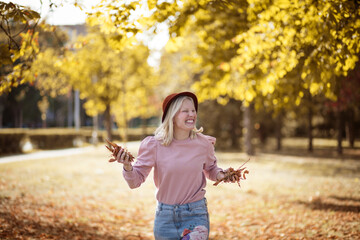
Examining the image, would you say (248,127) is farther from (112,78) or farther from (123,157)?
(123,157)

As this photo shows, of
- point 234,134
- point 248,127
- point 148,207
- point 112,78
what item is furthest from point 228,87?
point 234,134

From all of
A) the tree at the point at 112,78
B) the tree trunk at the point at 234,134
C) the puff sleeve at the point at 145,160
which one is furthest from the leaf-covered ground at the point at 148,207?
the tree trunk at the point at 234,134

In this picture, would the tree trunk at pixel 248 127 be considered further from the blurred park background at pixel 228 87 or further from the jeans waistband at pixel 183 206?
the jeans waistband at pixel 183 206

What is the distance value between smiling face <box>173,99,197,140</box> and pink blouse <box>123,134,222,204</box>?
7 cm

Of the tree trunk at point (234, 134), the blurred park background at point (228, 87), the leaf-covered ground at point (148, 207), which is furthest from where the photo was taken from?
the tree trunk at point (234, 134)

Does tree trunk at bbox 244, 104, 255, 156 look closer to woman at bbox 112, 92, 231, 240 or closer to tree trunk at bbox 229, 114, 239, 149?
tree trunk at bbox 229, 114, 239, 149

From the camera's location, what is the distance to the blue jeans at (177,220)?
3014mm

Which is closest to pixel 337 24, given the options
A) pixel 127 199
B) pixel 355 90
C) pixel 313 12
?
pixel 313 12

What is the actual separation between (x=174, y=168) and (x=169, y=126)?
0.40 meters

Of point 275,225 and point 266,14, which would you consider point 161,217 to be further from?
point 266,14

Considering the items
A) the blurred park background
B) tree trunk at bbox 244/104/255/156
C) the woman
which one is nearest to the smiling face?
the woman

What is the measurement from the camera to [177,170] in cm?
309

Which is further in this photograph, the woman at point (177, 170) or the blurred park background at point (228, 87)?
the blurred park background at point (228, 87)

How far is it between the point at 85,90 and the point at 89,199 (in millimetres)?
14465
